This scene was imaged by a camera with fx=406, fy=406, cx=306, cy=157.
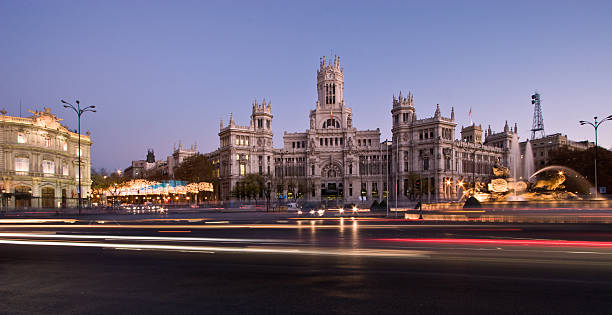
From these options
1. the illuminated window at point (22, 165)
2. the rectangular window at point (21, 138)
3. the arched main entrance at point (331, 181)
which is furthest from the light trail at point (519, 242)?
the arched main entrance at point (331, 181)

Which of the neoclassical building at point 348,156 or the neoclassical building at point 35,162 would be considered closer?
the neoclassical building at point 35,162

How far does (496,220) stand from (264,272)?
26123 millimetres

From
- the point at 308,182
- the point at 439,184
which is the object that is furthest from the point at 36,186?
the point at 439,184

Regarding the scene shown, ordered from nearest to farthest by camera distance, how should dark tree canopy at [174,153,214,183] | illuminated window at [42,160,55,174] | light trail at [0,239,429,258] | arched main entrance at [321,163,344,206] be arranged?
1. light trail at [0,239,429,258]
2. illuminated window at [42,160,55,174]
3. dark tree canopy at [174,153,214,183]
4. arched main entrance at [321,163,344,206]

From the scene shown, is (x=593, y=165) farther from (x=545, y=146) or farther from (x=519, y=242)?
(x=519, y=242)

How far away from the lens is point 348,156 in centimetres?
11844

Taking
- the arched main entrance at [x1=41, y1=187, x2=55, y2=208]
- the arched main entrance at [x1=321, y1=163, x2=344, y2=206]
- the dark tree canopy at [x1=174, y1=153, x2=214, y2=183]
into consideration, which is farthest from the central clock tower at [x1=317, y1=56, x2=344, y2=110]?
the arched main entrance at [x1=41, y1=187, x2=55, y2=208]

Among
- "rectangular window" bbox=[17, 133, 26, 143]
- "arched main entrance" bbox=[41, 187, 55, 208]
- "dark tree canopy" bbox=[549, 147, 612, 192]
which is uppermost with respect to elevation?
"rectangular window" bbox=[17, 133, 26, 143]

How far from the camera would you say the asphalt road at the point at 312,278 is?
7710 mm

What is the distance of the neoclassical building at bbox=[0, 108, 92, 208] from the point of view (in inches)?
2596

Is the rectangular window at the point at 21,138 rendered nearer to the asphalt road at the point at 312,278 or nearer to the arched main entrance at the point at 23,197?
the arched main entrance at the point at 23,197

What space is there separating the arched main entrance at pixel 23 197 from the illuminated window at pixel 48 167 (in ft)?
16.6

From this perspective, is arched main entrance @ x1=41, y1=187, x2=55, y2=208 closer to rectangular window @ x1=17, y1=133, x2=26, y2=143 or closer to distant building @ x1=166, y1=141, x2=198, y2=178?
rectangular window @ x1=17, y1=133, x2=26, y2=143

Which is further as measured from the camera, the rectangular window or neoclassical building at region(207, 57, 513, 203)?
neoclassical building at region(207, 57, 513, 203)
